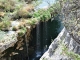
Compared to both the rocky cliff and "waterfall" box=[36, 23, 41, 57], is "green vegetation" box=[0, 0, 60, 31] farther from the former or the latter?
the rocky cliff

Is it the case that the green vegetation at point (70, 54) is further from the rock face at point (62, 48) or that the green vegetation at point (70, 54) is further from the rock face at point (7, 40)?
the rock face at point (7, 40)

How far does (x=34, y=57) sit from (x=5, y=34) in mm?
2180

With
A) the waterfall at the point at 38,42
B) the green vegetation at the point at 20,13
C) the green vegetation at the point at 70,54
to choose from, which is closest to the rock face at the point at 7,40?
the green vegetation at the point at 20,13

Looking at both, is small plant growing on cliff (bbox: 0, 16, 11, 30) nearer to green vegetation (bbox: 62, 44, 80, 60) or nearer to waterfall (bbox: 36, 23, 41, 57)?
waterfall (bbox: 36, 23, 41, 57)

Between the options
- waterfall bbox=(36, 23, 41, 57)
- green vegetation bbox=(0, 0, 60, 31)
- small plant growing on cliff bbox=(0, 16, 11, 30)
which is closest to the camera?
small plant growing on cliff bbox=(0, 16, 11, 30)

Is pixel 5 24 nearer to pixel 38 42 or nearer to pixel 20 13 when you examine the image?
pixel 20 13

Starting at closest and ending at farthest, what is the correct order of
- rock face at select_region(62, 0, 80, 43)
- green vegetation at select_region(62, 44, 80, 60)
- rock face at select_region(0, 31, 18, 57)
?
rock face at select_region(62, 0, 80, 43)
green vegetation at select_region(62, 44, 80, 60)
rock face at select_region(0, 31, 18, 57)

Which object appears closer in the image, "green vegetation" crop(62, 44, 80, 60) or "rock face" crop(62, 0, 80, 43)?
"rock face" crop(62, 0, 80, 43)

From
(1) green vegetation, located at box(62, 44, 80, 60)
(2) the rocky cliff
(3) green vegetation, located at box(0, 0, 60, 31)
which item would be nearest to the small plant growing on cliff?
(3) green vegetation, located at box(0, 0, 60, 31)

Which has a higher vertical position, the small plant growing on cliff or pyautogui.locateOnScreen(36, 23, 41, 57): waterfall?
the small plant growing on cliff

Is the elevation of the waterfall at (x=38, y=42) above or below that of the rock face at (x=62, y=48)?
below

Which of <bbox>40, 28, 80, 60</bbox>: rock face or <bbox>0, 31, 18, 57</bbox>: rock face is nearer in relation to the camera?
<bbox>40, 28, 80, 60</bbox>: rock face

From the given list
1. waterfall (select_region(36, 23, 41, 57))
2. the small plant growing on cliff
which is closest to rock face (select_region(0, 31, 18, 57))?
the small plant growing on cliff

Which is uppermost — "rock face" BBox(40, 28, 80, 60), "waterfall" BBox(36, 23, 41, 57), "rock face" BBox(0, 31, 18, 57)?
"rock face" BBox(40, 28, 80, 60)
